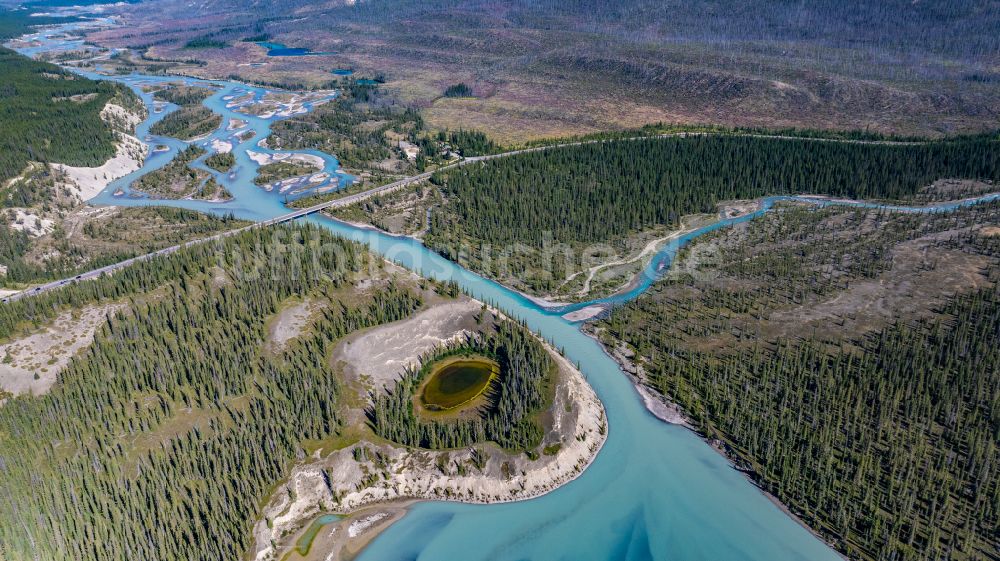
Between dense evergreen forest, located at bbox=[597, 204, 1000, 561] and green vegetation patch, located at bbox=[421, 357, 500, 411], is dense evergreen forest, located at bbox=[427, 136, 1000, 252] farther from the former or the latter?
green vegetation patch, located at bbox=[421, 357, 500, 411]

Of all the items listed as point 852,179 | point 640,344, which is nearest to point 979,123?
point 852,179

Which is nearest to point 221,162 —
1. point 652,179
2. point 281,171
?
point 281,171

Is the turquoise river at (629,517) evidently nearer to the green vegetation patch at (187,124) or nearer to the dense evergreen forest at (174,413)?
the dense evergreen forest at (174,413)

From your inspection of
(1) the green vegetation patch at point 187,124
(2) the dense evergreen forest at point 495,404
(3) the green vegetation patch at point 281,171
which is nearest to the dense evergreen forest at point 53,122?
(1) the green vegetation patch at point 187,124

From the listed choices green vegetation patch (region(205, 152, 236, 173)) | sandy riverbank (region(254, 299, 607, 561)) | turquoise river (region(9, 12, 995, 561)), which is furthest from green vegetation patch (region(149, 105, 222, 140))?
turquoise river (region(9, 12, 995, 561))

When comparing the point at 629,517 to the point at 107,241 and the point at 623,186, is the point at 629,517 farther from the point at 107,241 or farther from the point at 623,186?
the point at 107,241

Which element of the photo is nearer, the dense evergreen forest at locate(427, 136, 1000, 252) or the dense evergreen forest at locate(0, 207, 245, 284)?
the dense evergreen forest at locate(0, 207, 245, 284)
